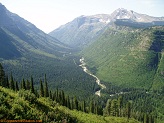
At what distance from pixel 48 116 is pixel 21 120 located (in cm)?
949

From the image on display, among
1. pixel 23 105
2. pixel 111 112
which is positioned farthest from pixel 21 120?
pixel 111 112

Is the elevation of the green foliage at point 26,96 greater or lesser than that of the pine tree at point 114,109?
greater

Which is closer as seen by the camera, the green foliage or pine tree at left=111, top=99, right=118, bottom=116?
the green foliage

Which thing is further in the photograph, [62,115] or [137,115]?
[137,115]

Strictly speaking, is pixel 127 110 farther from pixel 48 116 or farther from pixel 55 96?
pixel 48 116

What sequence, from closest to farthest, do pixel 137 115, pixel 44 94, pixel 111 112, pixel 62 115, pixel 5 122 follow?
pixel 5 122 → pixel 62 115 → pixel 44 94 → pixel 111 112 → pixel 137 115

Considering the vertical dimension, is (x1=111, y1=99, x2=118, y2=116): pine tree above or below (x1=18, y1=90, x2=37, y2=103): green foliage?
below

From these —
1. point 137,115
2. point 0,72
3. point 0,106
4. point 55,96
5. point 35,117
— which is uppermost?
point 0,106

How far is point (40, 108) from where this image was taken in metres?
54.0

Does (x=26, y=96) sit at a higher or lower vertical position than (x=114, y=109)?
higher

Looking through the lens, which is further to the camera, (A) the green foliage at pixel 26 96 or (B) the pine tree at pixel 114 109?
(B) the pine tree at pixel 114 109

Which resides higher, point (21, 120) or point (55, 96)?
point (21, 120)

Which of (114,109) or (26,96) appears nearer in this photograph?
(26,96)

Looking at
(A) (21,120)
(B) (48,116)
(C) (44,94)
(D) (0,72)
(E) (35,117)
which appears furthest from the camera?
(C) (44,94)
